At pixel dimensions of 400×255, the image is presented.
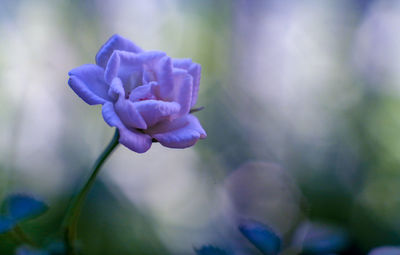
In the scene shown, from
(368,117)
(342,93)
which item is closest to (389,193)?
(368,117)

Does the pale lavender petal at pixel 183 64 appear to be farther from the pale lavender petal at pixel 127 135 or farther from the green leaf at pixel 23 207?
the green leaf at pixel 23 207

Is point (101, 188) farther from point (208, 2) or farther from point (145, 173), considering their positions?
point (208, 2)

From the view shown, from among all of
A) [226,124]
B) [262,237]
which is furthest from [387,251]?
[226,124]

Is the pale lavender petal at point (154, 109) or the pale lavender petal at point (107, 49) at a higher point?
the pale lavender petal at point (107, 49)

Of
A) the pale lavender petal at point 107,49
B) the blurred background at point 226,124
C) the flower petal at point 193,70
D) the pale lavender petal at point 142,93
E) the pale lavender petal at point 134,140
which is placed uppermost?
the pale lavender petal at point 107,49

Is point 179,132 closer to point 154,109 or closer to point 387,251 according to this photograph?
point 154,109

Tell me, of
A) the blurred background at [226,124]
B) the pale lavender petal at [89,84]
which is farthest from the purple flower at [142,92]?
the blurred background at [226,124]
